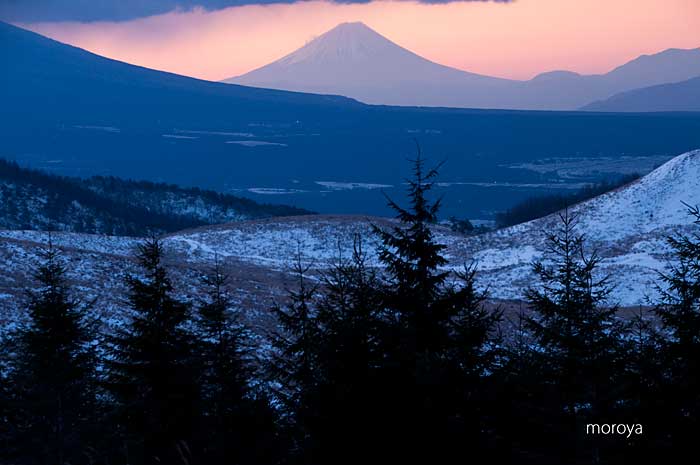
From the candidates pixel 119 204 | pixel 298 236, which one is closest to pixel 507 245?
pixel 298 236

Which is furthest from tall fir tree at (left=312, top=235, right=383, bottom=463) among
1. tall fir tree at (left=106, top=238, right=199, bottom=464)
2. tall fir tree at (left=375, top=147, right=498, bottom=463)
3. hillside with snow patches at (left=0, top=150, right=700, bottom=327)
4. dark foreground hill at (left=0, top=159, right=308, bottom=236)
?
dark foreground hill at (left=0, top=159, right=308, bottom=236)

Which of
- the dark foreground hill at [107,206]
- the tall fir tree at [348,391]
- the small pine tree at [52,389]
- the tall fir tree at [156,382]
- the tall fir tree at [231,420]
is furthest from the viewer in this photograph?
the dark foreground hill at [107,206]

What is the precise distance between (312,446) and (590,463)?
2.80m

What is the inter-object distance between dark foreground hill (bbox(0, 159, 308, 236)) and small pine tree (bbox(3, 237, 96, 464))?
186 feet

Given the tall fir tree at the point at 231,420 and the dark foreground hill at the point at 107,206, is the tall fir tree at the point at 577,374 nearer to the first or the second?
the tall fir tree at the point at 231,420

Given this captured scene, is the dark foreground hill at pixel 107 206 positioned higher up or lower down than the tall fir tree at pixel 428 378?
lower down

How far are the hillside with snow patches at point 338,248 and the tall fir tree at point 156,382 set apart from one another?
12930mm

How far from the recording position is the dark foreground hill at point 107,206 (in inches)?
3007

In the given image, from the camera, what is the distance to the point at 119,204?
92000 mm

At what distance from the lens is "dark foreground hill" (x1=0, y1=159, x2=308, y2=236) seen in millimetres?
76375

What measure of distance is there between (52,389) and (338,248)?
67.2 ft

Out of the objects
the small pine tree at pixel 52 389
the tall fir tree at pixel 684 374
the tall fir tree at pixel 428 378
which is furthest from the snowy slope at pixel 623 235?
the tall fir tree at pixel 428 378

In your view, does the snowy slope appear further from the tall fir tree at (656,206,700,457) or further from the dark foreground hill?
the dark foreground hill

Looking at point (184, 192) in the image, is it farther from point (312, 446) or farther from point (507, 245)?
point (312, 446)
